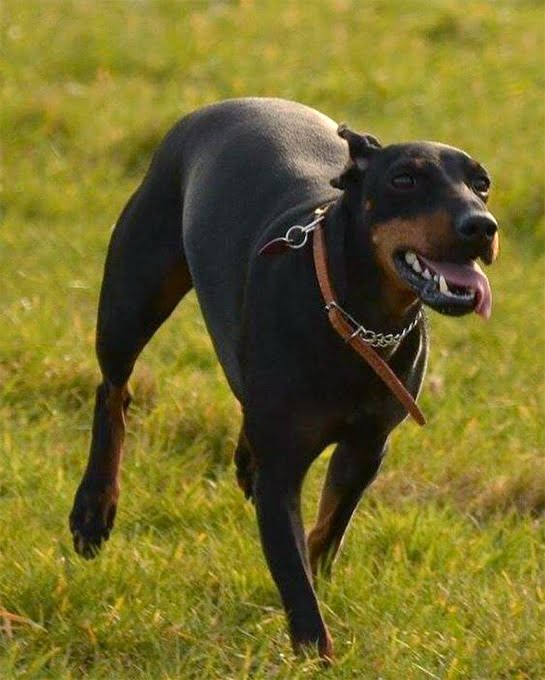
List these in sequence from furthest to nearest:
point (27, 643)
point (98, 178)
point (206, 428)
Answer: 1. point (98, 178)
2. point (206, 428)
3. point (27, 643)

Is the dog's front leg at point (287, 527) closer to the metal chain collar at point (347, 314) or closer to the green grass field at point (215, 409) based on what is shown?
the green grass field at point (215, 409)

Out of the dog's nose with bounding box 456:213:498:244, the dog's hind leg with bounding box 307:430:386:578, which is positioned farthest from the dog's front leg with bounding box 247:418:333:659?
the dog's nose with bounding box 456:213:498:244

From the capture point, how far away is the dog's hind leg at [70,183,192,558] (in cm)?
588

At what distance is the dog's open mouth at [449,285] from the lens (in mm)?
4551

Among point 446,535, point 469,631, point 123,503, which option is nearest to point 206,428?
point 123,503

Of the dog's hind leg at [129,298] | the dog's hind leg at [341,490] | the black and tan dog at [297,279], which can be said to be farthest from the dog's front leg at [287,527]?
the dog's hind leg at [129,298]

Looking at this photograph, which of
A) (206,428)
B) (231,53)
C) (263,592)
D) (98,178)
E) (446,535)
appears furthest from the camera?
(231,53)

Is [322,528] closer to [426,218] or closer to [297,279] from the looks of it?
[297,279]

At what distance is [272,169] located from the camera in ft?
18.0

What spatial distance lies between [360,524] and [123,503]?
28.1 inches

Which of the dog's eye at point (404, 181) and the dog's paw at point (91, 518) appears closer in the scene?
the dog's eye at point (404, 181)

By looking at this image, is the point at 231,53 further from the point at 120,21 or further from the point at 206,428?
the point at 206,428

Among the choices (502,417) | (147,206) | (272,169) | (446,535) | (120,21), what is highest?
(272,169)

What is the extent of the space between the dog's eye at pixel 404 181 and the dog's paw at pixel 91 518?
148cm
